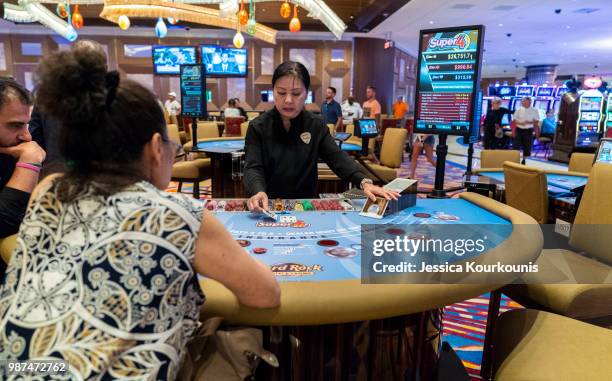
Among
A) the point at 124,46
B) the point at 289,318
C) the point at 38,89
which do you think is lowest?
the point at 289,318

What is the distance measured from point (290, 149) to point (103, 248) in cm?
174

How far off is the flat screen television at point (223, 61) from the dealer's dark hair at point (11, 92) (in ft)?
33.2

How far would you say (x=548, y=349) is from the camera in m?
1.49

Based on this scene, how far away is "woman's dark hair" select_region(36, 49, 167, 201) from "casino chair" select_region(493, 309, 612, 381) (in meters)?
1.29

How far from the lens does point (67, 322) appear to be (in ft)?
2.73

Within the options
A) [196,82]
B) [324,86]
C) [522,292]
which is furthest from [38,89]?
[324,86]

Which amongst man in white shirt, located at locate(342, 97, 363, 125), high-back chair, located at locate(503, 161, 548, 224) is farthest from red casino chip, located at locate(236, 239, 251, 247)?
man in white shirt, located at locate(342, 97, 363, 125)

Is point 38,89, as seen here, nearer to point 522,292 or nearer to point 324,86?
point 522,292

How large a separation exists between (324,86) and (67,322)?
44.8 ft

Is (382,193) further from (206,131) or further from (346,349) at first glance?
(206,131)

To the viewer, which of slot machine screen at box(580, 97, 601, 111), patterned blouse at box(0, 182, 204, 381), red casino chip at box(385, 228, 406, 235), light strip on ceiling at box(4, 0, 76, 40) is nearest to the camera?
patterned blouse at box(0, 182, 204, 381)

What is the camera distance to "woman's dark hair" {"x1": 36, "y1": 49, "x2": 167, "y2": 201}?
2.86 ft

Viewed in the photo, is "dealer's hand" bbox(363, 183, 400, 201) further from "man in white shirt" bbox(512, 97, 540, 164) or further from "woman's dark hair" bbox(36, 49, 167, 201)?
"man in white shirt" bbox(512, 97, 540, 164)

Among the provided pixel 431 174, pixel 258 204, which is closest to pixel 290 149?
pixel 258 204
